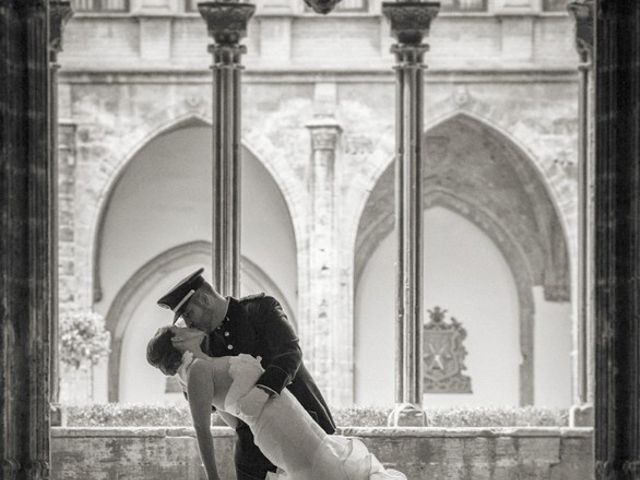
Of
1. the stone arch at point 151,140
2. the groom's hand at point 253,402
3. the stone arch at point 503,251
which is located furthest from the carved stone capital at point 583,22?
the stone arch at point 503,251

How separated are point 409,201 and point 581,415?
1900 millimetres

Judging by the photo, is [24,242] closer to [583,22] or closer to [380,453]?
[380,453]

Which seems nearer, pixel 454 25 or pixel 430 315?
pixel 454 25

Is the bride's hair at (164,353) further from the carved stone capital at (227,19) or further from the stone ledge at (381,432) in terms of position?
the carved stone capital at (227,19)

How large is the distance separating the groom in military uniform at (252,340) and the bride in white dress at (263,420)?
0.06 metres

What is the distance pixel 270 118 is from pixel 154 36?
5.47ft

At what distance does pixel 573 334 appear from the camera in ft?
62.3

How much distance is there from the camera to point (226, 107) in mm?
11188

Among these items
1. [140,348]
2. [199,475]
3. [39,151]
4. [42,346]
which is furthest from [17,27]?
[140,348]

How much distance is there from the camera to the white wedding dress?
574cm

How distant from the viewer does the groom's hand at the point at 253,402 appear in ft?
19.1

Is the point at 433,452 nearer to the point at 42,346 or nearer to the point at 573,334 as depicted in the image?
the point at 42,346

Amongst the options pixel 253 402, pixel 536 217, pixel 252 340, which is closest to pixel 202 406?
pixel 253 402

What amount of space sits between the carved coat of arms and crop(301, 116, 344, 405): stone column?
198 centimetres
